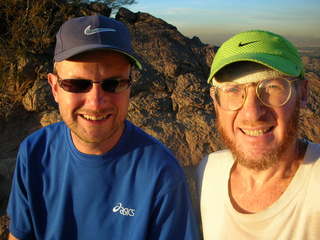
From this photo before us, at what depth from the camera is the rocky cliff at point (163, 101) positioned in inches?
191

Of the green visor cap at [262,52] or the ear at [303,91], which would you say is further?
the ear at [303,91]

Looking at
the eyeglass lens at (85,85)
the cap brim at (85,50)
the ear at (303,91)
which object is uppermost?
the cap brim at (85,50)

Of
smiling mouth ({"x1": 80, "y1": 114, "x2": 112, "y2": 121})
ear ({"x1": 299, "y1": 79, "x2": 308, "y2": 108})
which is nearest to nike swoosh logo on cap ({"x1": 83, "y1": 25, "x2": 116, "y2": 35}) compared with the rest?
smiling mouth ({"x1": 80, "y1": 114, "x2": 112, "y2": 121})

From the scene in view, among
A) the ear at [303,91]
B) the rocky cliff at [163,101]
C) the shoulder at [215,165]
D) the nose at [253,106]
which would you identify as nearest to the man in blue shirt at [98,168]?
the shoulder at [215,165]

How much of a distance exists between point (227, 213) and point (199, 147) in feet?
9.22

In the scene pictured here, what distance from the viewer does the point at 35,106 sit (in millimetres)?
6023

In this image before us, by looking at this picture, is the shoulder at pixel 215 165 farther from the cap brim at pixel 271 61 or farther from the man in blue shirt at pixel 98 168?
the cap brim at pixel 271 61

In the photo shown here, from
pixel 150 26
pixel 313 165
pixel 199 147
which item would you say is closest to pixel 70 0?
pixel 150 26

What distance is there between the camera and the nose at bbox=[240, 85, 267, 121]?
183cm

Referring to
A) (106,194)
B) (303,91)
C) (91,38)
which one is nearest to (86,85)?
(91,38)

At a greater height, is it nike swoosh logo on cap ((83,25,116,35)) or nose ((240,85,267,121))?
nike swoosh logo on cap ((83,25,116,35))

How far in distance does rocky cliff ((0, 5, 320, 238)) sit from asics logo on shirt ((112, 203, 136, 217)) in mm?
2208

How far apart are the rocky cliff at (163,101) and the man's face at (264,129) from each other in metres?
2.30

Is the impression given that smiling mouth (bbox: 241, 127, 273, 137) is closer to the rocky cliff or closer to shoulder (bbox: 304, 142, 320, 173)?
shoulder (bbox: 304, 142, 320, 173)
